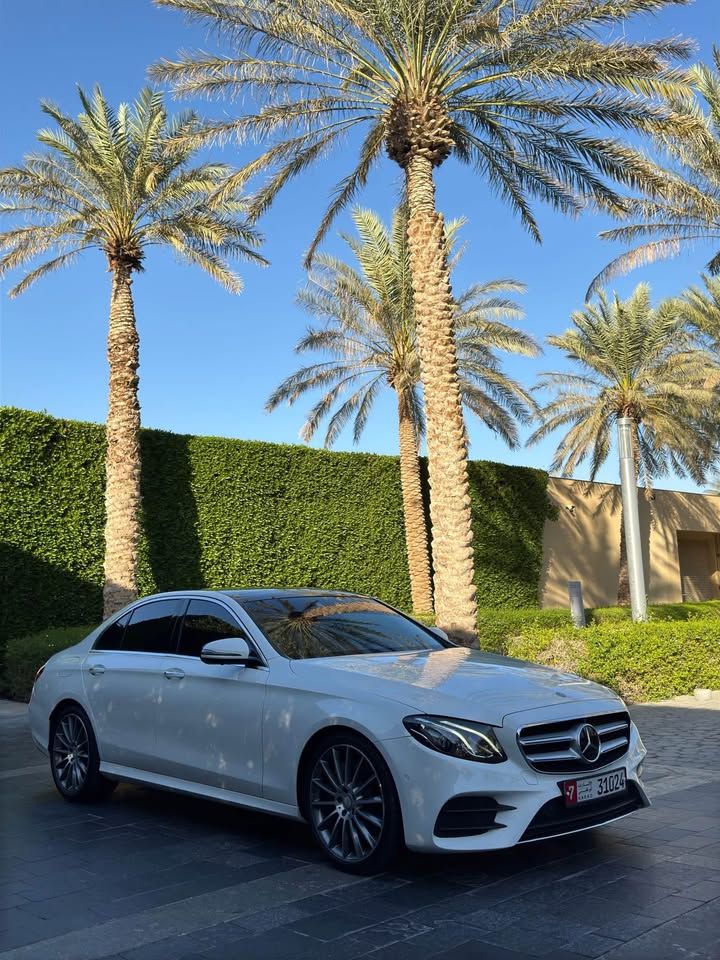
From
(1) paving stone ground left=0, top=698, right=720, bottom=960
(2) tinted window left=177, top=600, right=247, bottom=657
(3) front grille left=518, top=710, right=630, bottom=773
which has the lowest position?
(1) paving stone ground left=0, top=698, right=720, bottom=960

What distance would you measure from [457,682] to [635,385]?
2357 centimetres

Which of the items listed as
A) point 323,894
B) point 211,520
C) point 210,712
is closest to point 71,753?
point 210,712

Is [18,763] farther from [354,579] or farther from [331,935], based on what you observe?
[354,579]

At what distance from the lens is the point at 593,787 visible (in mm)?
4938

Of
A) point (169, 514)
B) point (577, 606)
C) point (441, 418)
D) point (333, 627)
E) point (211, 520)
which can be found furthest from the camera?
point (211, 520)

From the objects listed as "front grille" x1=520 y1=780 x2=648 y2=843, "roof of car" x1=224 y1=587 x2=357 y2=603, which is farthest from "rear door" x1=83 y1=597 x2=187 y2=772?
"front grille" x1=520 y1=780 x2=648 y2=843

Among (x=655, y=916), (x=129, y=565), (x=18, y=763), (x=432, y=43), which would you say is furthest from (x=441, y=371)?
(x=655, y=916)

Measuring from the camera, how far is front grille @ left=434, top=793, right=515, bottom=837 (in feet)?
15.2

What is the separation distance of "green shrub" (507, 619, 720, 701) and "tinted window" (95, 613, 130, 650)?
284 inches

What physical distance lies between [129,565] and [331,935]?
1211 centimetres

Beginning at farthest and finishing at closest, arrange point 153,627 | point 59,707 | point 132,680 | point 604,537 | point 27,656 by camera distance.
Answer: point 604,537, point 27,656, point 59,707, point 153,627, point 132,680

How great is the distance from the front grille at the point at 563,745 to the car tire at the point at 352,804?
0.73 meters

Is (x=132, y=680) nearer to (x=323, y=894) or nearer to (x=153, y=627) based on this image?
(x=153, y=627)

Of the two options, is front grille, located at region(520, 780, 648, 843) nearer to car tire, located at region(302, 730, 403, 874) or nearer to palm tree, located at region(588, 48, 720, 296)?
car tire, located at region(302, 730, 403, 874)
